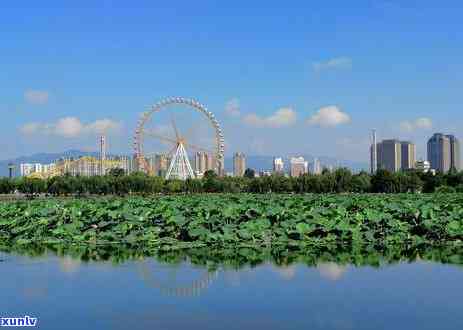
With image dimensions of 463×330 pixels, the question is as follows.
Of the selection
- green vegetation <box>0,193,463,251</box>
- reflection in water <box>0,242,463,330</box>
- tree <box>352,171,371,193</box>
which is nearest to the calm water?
reflection in water <box>0,242,463,330</box>

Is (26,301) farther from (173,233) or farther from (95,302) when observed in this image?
(173,233)

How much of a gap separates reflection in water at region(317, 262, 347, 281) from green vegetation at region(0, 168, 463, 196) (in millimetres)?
64110

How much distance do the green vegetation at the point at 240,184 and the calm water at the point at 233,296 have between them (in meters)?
64.5

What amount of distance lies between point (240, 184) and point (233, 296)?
78853 mm

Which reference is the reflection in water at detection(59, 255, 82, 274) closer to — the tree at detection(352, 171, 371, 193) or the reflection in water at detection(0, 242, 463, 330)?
the reflection in water at detection(0, 242, 463, 330)

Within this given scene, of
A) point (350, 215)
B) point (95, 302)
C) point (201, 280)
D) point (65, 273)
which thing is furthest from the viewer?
point (350, 215)

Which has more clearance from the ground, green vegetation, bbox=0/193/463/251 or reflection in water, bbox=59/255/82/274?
green vegetation, bbox=0/193/463/251

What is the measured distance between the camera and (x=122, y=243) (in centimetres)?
1723

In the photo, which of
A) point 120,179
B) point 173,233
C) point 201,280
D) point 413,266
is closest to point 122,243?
point 173,233

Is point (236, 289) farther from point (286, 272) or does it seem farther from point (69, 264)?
point (69, 264)

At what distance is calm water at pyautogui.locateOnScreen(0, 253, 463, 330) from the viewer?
28.9 feet

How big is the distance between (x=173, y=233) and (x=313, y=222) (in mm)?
3460

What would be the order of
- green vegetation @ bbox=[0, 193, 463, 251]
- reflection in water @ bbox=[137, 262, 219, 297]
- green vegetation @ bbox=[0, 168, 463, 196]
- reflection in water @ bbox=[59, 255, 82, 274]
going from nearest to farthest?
1. reflection in water @ bbox=[137, 262, 219, 297]
2. reflection in water @ bbox=[59, 255, 82, 274]
3. green vegetation @ bbox=[0, 193, 463, 251]
4. green vegetation @ bbox=[0, 168, 463, 196]

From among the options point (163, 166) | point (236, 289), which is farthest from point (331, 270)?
point (163, 166)
